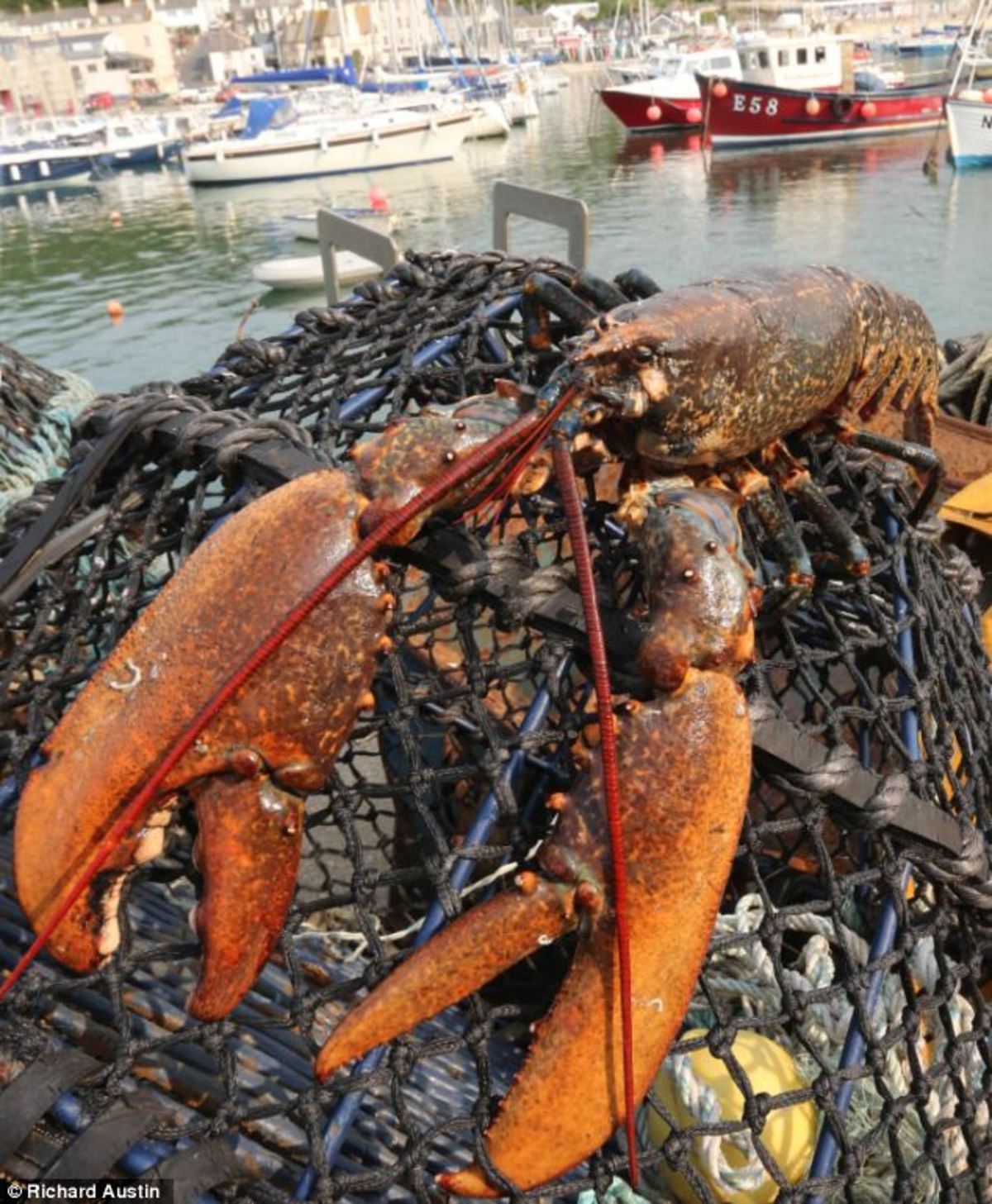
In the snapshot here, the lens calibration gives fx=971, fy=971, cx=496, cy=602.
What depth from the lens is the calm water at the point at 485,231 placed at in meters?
17.0

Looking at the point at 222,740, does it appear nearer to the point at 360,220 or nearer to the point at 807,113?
the point at 360,220

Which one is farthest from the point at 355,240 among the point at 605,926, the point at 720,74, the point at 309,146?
the point at 720,74

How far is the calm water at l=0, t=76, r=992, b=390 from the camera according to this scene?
671 inches

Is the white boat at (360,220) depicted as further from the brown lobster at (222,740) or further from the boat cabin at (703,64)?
the brown lobster at (222,740)

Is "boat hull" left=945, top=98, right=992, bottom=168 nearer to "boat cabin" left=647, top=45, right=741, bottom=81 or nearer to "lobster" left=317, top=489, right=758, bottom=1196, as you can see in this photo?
"boat cabin" left=647, top=45, right=741, bottom=81

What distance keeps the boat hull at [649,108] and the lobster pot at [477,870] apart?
34.8m

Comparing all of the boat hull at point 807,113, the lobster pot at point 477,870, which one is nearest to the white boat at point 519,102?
the boat hull at point 807,113

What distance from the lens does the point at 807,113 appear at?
29.6 metres

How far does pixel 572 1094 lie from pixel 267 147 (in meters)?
34.3

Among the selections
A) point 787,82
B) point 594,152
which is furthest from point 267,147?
point 787,82

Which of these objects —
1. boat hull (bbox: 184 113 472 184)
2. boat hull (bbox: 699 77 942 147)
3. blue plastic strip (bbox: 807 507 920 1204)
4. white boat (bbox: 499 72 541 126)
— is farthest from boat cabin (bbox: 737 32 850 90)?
blue plastic strip (bbox: 807 507 920 1204)

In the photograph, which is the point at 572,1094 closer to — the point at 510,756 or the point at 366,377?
the point at 510,756

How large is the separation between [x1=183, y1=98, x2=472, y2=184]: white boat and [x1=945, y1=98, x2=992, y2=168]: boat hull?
654 inches

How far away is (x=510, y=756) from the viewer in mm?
1646
